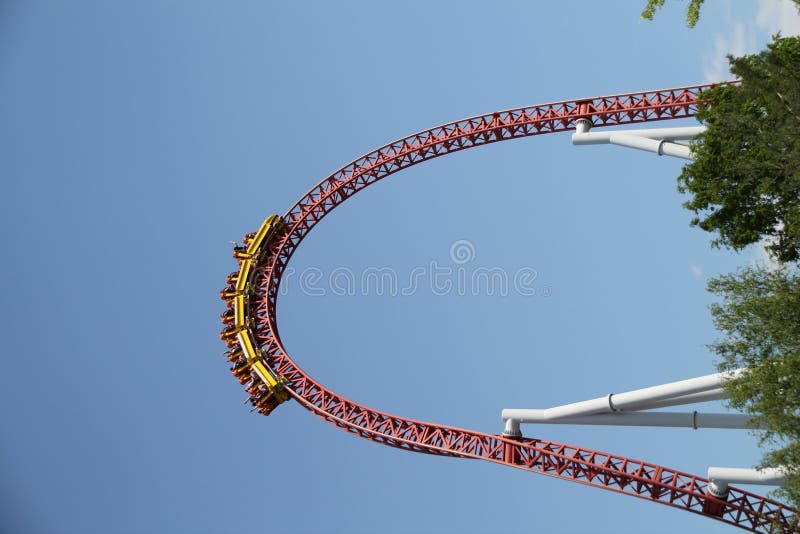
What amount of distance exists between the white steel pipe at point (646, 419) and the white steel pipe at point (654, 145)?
7339 millimetres

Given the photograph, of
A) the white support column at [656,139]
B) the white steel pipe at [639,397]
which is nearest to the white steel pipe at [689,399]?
the white steel pipe at [639,397]

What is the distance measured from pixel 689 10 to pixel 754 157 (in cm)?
404

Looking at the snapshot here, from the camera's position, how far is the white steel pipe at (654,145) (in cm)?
2194

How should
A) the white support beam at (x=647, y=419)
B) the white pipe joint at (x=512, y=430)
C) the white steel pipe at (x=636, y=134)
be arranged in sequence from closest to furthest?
the white support beam at (x=647, y=419)
the white pipe joint at (x=512, y=430)
the white steel pipe at (x=636, y=134)

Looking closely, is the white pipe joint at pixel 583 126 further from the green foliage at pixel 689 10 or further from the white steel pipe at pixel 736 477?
the white steel pipe at pixel 736 477

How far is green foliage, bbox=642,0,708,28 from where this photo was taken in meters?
18.2

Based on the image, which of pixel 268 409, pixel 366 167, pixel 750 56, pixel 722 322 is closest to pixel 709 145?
pixel 750 56

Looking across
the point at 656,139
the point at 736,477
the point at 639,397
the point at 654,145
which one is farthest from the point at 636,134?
the point at 736,477

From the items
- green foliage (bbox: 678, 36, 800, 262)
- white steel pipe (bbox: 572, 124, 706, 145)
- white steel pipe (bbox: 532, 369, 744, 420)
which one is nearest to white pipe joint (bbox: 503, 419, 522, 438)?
white steel pipe (bbox: 532, 369, 744, 420)

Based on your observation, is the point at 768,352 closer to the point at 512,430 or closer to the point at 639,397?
the point at 639,397

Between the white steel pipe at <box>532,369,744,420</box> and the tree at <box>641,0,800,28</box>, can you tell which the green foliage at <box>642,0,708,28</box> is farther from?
the white steel pipe at <box>532,369,744,420</box>

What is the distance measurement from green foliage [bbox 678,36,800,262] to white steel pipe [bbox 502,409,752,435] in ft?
14.2

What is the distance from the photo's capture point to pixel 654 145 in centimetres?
2266

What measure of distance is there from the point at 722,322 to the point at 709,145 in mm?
6248
